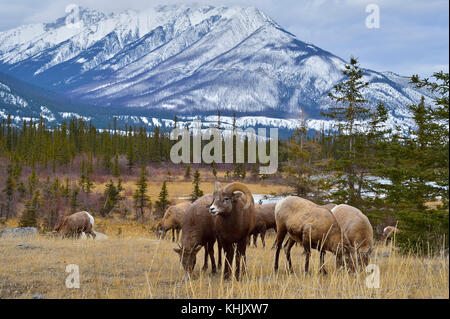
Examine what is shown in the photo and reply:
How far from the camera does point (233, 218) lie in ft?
26.4

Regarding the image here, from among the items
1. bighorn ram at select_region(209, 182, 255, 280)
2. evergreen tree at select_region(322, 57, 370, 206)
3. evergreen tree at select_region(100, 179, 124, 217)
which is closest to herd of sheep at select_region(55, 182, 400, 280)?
bighorn ram at select_region(209, 182, 255, 280)

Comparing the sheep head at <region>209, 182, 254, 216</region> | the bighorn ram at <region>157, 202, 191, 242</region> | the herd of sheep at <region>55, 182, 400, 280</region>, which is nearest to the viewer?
the sheep head at <region>209, 182, 254, 216</region>

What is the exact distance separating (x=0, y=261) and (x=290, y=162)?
23.7 metres

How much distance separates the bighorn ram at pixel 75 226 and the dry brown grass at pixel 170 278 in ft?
13.5

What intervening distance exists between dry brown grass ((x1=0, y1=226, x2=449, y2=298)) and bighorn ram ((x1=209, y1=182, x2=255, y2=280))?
521 millimetres

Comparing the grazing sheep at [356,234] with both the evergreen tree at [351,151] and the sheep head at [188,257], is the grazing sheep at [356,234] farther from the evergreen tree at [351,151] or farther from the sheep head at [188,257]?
the evergreen tree at [351,151]

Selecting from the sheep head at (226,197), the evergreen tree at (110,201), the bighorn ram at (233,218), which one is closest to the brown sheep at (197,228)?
the bighorn ram at (233,218)

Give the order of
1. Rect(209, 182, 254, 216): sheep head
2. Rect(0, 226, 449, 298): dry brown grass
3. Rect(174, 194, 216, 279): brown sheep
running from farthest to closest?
Rect(174, 194, 216, 279): brown sheep
Rect(209, 182, 254, 216): sheep head
Rect(0, 226, 449, 298): dry brown grass

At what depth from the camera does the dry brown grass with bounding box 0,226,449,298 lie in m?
5.14

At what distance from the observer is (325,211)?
8734 millimetres

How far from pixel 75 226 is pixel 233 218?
488 inches

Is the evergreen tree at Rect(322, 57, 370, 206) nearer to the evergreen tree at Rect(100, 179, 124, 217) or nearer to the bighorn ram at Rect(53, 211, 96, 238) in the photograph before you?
the bighorn ram at Rect(53, 211, 96, 238)

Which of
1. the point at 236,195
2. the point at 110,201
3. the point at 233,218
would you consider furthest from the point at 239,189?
the point at 110,201

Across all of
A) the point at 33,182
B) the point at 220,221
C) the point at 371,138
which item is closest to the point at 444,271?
the point at 220,221
